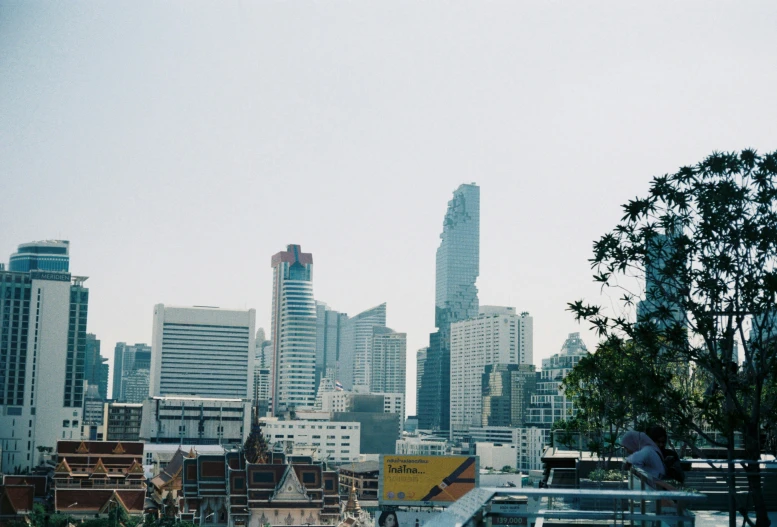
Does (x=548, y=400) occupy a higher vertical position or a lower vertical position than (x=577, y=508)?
lower

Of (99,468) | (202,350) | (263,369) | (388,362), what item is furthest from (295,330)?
(99,468)

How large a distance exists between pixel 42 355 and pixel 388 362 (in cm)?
6871

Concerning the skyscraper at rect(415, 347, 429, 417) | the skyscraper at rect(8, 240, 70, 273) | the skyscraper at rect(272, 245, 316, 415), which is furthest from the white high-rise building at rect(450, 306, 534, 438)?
the skyscraper at rect(8, 240, 70, 273)

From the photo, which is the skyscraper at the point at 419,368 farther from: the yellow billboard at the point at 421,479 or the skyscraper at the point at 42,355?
the yellow billboard at the point at 421,479

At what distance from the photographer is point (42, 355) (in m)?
45.7

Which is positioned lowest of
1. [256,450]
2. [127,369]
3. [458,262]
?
[256,450]

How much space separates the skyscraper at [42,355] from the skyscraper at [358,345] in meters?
70.0

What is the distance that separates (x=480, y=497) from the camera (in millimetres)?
1876

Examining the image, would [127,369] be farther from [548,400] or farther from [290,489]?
[290,489]

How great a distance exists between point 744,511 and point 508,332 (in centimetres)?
8551

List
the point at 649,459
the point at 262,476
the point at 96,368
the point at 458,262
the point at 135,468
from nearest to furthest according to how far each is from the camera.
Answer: the point at 649,459 < the point at 262,476 < the point at 135,468 < the point at 96,368 < the point at 458,262

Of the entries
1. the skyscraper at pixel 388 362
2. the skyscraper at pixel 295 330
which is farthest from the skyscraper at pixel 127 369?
the skyscraper at pixel 388 362

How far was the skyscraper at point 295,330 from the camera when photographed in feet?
320

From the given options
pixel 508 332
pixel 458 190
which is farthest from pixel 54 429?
pixel 458 190
